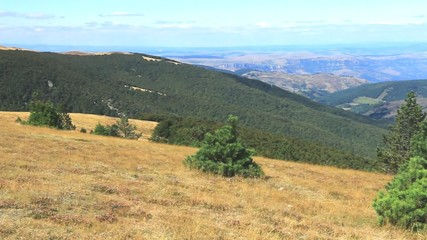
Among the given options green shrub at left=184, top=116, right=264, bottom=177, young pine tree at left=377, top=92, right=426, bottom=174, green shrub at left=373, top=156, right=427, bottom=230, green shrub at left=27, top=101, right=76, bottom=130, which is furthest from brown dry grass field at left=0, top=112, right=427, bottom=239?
young pine tree at left=377, top=92, right=426, bottom=174

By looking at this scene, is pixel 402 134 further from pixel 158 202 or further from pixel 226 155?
pixel 158 202

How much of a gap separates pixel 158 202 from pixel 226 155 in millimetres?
10205

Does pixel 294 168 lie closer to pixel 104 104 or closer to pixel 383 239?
pixel 383 239

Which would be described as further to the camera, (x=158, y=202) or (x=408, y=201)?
(x=158, y=202)

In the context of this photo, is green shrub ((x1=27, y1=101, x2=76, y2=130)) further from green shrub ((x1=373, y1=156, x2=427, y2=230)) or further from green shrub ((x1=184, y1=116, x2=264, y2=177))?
green shrub ((x1=373, y1=156, x2=427, y2=230))

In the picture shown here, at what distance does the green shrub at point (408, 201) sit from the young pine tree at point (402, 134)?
3580cm

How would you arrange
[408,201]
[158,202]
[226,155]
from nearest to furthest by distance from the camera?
[408,201], [158,202], [226,155]

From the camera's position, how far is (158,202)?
15.8 meters

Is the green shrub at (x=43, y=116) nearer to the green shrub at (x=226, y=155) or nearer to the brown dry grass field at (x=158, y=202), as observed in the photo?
the brown dry grass field at (x=158, y=202)

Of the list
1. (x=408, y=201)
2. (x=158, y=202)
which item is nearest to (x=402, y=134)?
(x=408, y=201)

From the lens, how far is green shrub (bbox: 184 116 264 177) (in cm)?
2492

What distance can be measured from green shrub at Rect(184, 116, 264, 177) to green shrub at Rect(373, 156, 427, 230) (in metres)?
10.5

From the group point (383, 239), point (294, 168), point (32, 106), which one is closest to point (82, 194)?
point (383, 239)

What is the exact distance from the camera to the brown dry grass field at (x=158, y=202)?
1143cm
